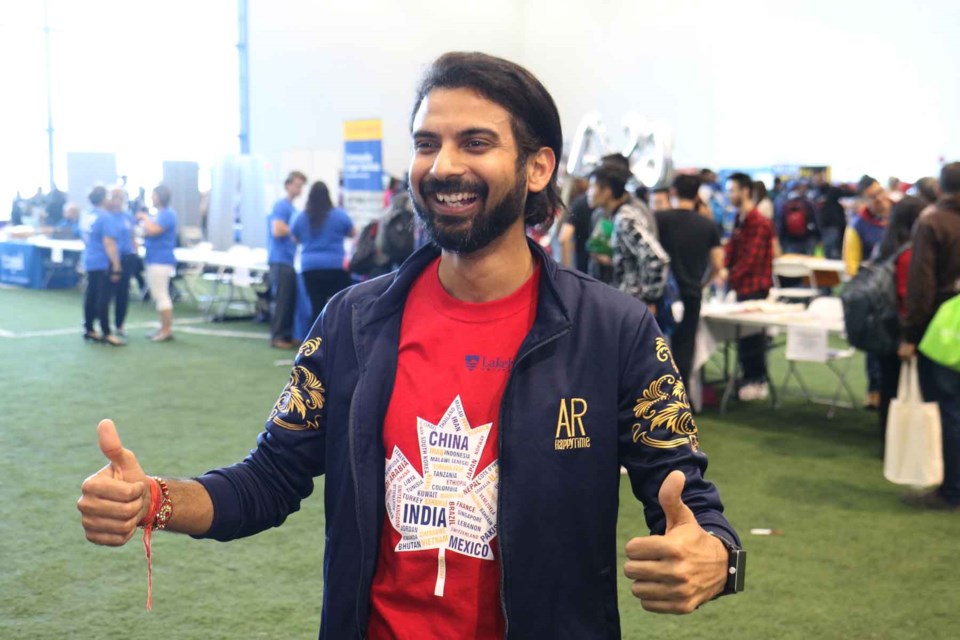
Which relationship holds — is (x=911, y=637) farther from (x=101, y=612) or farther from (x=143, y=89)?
(x=143, y=89)

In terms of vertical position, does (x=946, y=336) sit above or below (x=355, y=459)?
below

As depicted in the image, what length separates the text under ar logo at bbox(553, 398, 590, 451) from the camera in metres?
1.47

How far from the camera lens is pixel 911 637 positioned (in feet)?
11.9

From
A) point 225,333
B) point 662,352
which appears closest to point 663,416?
point 662,352

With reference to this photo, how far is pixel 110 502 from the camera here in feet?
4.65

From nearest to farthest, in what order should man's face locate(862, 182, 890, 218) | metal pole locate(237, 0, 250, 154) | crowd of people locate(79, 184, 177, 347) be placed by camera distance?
man's face locate(862, 182, 890, 218)
crowd of people locate(79, 184, 177, 347)
metal pole locate(237, 0, 250, 154)

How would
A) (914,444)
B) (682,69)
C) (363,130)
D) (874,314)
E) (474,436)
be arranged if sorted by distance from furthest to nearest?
1. (682,69)
2. (363,130)
3. (874,314)
4. (914,444)
5. (474,436)

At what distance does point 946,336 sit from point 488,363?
372cm

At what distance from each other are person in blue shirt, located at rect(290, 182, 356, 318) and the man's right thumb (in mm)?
7460

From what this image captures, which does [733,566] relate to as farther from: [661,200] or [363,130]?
[363,130]

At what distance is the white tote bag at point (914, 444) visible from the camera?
16.0 feet

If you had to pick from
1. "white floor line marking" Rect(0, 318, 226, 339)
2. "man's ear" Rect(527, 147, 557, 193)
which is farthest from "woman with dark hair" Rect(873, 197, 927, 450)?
"white floor line marking" Rect(0, 318, 226, 339)

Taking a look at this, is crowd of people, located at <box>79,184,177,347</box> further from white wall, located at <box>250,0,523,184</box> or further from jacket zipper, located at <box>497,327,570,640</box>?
jacket zipper, located at <box>497,327,570,640</box>

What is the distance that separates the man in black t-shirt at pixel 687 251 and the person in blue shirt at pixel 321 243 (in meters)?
3.08
